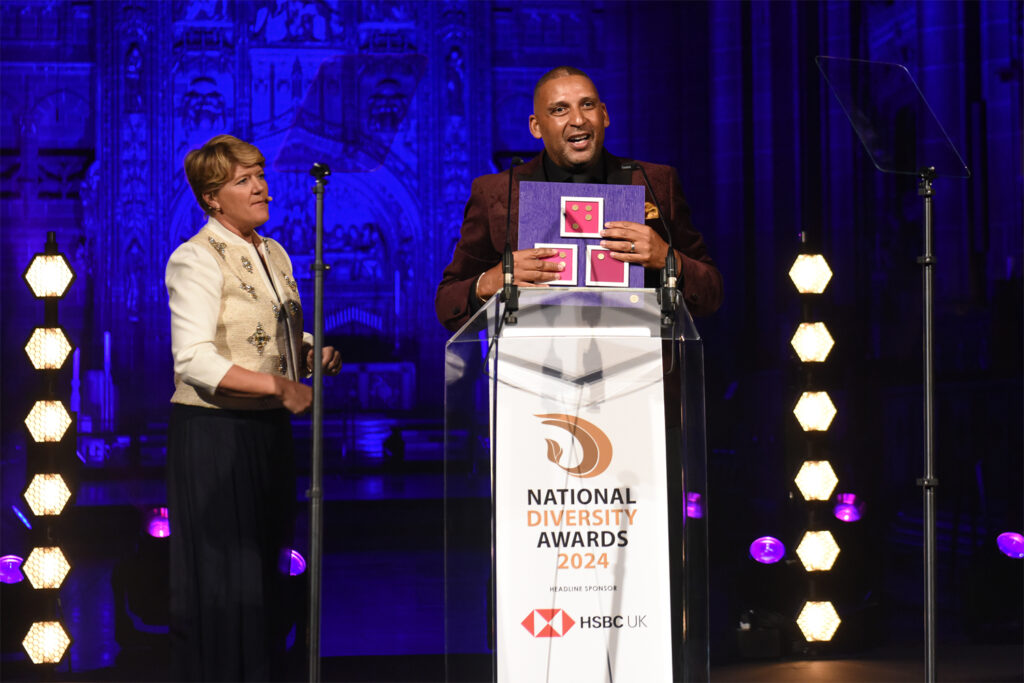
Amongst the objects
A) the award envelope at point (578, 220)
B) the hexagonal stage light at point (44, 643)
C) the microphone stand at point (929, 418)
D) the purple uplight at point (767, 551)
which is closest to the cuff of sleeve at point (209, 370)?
the award envelope at point (578, 220)

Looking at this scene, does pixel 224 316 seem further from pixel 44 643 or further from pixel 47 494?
pixel 44 643

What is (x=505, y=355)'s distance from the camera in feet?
5.60

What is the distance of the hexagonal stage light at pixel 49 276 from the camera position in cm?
395

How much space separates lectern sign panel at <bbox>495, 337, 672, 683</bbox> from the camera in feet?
5.57

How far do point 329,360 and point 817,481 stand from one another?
8.01 ft

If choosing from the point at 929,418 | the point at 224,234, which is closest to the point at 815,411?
the point at 929,418

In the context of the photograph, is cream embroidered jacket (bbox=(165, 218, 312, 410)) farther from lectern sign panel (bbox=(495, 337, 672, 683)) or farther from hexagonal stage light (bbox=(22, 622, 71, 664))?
hexagonal stage light (bbox=(22, 622, 71, 664))

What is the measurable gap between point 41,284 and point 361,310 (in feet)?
11.4

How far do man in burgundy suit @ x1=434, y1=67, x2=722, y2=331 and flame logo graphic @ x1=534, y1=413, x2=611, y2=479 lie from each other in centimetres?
29

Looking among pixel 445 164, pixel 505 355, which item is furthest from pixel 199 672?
pixel 445 164

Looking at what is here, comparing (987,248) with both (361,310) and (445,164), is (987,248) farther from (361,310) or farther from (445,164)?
(361,310)

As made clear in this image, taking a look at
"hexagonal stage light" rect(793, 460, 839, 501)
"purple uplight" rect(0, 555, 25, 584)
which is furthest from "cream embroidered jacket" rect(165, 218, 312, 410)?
"purple uplight" rect(0, 555, 25, 584)

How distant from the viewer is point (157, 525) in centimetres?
412

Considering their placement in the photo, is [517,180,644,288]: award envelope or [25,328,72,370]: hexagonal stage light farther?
[25,328,72,370]: hexagonal stage light
